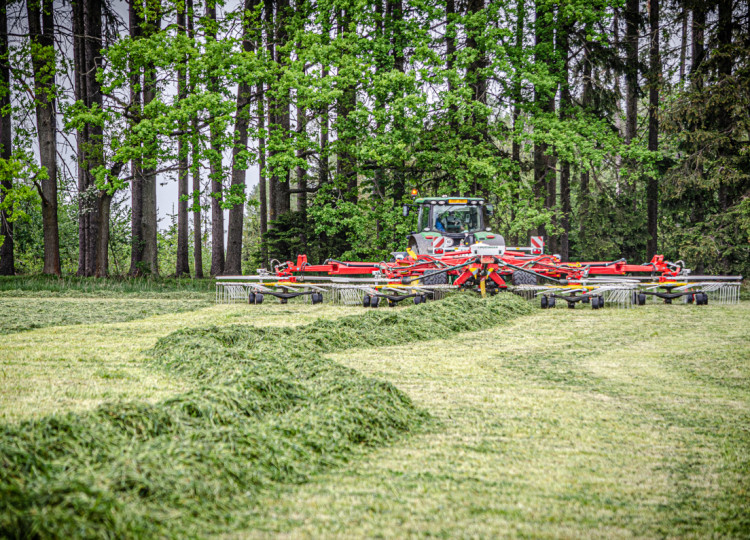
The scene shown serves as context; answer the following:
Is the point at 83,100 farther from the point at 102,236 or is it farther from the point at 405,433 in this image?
the point at 405,433

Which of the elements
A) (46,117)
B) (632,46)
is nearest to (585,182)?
(632,46)

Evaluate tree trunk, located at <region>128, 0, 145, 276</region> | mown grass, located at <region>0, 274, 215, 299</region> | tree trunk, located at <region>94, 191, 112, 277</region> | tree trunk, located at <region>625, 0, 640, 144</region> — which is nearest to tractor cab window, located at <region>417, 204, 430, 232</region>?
mown grass, located at <region>0, 274, 215, 299</region>

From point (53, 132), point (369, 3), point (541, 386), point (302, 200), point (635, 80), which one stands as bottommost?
point (541, 386)

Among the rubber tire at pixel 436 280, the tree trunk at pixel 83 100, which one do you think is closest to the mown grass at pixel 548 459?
the rubber tire at pixel 436 280

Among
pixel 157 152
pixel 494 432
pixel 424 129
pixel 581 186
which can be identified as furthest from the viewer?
pixel 581 186

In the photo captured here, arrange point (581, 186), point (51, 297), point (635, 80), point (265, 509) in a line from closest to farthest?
1. point (265, 509)
2. point (51, 297)
3. point (635, 80)
4. point (581, 186)

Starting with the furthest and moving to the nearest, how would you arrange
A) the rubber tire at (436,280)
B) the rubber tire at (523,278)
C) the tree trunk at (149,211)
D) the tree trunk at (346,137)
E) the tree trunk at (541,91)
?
1. the tree trunk at (541,91)
2. the tree trunk at (149,211)
3. the tree trunk at (346,137)
4. the rubber tire at (523,278)
5. the rubber tire at (436,280)

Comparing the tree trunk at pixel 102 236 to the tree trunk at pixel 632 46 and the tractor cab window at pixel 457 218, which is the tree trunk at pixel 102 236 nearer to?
the tractor cab window at pixel 457 218

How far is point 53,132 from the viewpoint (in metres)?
16.5

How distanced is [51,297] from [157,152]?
4.98m

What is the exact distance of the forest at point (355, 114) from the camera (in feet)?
50.5

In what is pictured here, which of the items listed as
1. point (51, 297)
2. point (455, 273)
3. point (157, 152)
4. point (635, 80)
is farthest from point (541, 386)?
point (635, 80)

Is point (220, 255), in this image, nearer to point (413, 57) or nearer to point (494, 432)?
point (413, 57)

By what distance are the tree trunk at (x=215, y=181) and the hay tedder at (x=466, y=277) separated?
4.69 m
